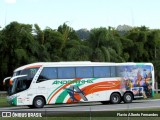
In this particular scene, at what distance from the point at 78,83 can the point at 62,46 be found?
27.9 meters

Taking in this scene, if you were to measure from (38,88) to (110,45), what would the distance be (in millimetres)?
32110

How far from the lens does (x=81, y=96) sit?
3438cm

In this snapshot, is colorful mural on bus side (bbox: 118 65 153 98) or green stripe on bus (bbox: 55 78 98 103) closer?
green stripe on bus (bbox: 55 78 98 103)

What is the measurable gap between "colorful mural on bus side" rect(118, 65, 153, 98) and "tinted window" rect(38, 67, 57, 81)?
563 centimetres

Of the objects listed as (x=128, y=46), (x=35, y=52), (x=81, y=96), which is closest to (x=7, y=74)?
(x=35, y=52)

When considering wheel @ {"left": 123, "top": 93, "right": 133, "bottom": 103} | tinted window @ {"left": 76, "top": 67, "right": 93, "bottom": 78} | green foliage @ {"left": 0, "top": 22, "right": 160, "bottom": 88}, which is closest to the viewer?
tinted window @ {"left": 76, "top": 67, "right": 93, "bottom": 78}

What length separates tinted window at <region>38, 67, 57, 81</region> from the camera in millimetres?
32844

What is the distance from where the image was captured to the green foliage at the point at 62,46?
59.6 metres

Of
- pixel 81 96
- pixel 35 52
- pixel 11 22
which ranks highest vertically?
pixel 11 22

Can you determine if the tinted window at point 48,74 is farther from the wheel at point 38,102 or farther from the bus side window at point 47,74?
the wheel at point 38,102

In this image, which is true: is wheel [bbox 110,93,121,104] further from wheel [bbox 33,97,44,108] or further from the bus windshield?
the bus windshield

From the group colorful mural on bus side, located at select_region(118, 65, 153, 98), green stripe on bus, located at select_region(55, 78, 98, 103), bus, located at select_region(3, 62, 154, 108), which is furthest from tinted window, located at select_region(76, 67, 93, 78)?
colorful mural on bus side, located at select_region(118, 65, 153, 98)

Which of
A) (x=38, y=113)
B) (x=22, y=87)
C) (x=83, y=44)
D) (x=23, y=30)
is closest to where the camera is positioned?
(x=38, y=113)

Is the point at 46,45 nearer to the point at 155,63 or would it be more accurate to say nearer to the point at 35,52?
the point at 35,52
